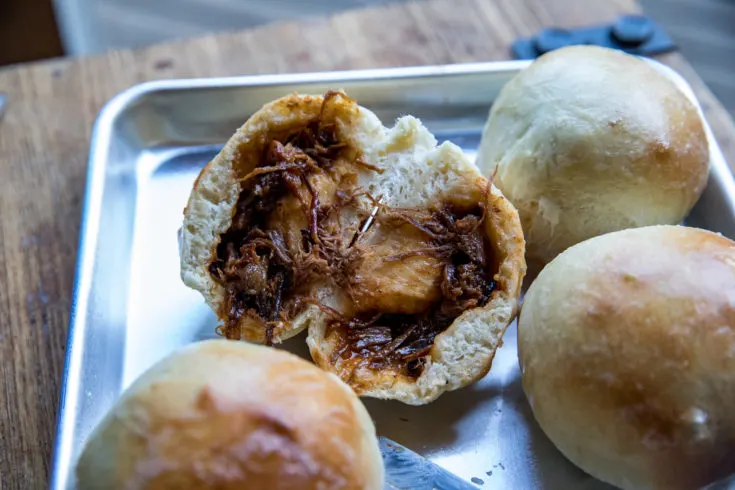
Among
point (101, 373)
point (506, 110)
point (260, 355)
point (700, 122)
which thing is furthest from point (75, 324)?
point (700, 122)

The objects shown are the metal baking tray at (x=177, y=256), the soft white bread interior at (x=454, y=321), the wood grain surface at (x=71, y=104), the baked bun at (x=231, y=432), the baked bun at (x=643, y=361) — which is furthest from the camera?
the wood grain surface at (x=71, y=104)

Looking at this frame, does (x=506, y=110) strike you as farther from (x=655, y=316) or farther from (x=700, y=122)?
(x=655, y=316)

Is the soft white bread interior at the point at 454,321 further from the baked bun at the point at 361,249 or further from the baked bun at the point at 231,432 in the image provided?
the baked bun at the point at 231,432

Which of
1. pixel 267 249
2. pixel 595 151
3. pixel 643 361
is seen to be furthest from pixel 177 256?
pixel 643 361

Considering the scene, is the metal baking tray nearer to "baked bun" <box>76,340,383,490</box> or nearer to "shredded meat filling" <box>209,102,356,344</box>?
"shredded meat filling" <box>209,102,356,344</box>

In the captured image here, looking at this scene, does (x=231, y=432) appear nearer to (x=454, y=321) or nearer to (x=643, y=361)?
(x=454, y=321)

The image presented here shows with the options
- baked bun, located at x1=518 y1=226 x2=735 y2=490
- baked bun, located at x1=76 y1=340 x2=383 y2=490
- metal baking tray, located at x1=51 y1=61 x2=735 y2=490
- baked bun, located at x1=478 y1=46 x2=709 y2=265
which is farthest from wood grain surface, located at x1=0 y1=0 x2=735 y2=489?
baked bun, located at x1=518 y1=226 x2=735 y2=490

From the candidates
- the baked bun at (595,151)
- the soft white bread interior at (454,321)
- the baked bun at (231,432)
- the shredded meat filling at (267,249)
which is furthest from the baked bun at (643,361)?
the shredded meat filling at (267,249)

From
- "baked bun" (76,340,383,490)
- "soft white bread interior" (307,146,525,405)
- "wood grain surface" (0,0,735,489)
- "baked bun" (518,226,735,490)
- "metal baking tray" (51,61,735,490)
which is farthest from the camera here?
"wood grain surface" (0,0,735,489)
